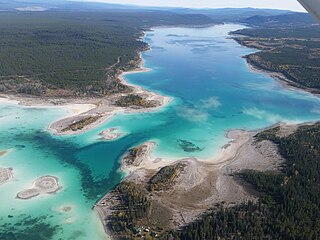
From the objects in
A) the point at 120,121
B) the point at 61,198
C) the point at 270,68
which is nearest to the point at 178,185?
the point at 61,198

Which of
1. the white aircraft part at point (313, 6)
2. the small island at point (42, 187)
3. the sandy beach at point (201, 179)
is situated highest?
the white aircraft part at point (313, 6)

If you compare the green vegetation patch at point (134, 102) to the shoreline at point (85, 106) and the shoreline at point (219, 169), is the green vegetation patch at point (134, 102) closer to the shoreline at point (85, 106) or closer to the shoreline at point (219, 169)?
the shoreline at point (85, 106)

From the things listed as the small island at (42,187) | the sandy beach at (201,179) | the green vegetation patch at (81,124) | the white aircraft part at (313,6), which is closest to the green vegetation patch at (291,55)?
the sandy beach at (201,179)

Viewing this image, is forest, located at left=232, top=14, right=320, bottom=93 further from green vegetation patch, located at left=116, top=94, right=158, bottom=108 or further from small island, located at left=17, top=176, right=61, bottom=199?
small island, located at left=17, top=176, right=61, bottom=199

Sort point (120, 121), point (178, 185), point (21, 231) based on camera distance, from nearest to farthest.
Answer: point (21, 231), point (178, 185), point (120, 121)

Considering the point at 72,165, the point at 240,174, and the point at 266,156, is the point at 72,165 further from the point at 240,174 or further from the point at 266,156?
the point at 266,156

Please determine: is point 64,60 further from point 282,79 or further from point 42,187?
A: point 42,187

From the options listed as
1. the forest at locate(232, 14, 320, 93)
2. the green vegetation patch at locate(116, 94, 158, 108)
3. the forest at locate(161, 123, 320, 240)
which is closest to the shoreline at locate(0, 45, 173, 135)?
the green vegetation patch at locate(116, 94, 158, 108)
